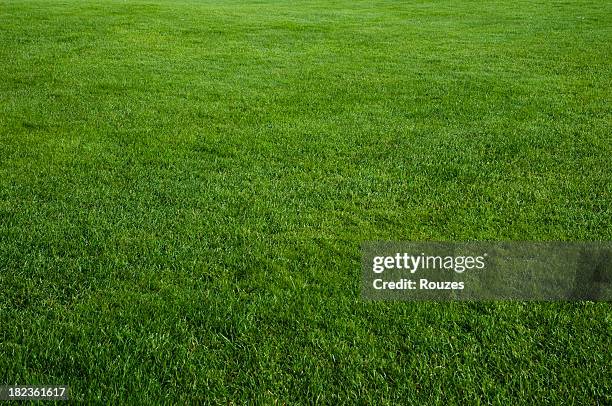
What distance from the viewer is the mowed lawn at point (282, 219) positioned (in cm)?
328

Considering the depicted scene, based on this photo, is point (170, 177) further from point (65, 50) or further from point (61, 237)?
point (65, 50)

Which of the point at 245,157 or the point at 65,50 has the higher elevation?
the point at 65,50

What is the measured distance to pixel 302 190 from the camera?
5.78 meters

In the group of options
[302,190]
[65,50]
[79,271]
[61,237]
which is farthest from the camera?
[65,50]

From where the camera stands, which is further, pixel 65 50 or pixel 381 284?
pixel 65 50

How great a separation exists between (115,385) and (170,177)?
3.25 metres

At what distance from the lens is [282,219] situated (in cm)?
510

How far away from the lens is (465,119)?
8.35m

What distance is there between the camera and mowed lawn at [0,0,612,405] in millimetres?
3275

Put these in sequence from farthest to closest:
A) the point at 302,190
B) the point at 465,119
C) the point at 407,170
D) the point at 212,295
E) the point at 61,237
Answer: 1. the point at 465,119
2. the point at 407,170
3. the point at 302,190
4. the point at 61,237
5. the point at 212,295

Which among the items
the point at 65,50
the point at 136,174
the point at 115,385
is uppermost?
the point at 65,50

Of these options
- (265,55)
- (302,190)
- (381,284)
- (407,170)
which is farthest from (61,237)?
(265,55)

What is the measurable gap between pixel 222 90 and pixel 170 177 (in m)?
4.55

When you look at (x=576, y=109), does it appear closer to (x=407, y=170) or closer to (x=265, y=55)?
(x=407, y=170)
